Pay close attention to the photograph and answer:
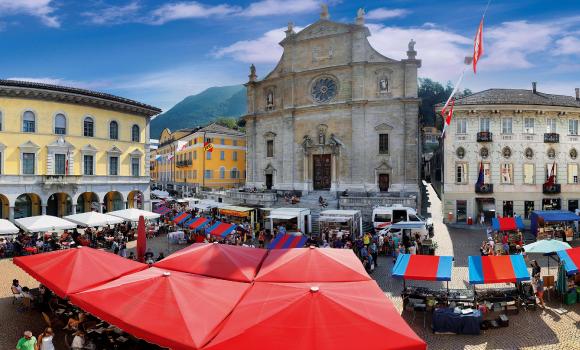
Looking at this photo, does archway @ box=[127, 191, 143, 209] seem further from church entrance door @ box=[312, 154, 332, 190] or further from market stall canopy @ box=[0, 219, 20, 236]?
church entrance door @ box=[312, 154, 332, 190]

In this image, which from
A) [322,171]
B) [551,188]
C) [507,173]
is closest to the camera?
[551,188]

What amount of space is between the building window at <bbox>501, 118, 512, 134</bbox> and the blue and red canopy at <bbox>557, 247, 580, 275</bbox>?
1973 cm

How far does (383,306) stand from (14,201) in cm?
3003

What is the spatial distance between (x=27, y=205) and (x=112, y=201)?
6408 mm

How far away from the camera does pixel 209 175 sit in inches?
2163

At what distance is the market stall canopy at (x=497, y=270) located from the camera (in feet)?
41.2

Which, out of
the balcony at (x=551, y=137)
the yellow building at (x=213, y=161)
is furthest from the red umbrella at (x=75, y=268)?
the yellow building at (x=213, y=161)

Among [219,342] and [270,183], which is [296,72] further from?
[219,342]

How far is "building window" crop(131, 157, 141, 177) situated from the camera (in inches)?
1388

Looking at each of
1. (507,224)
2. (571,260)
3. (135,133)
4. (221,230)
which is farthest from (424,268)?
(135,133)

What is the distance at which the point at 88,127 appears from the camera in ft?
106

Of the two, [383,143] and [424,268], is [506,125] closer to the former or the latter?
[383,143]

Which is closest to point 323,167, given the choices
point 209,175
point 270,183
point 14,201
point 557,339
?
point 270,183

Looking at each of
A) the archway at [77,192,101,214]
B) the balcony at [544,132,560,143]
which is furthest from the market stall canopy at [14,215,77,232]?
the balcony at [544,132,560,143]
